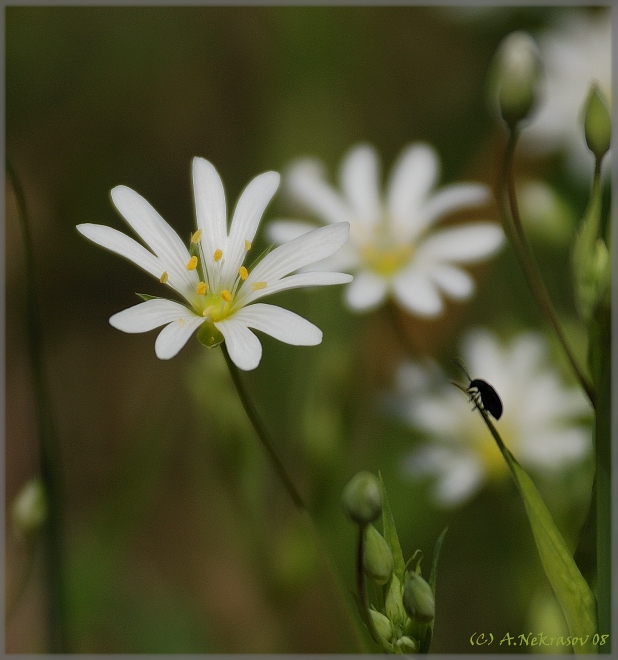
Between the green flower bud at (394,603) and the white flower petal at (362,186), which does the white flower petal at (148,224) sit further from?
the white flower petal at (362,186)

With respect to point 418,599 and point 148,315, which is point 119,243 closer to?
point 148,315

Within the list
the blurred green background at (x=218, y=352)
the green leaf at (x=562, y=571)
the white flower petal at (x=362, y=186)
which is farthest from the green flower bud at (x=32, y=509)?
the white flower petal at (x=362, y=186)

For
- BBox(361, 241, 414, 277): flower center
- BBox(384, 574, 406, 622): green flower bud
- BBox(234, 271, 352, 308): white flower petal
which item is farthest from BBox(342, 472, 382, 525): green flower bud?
BBox(361, 241, 414, 277): flower center

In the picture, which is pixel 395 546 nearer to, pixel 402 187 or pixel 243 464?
pixel 243 464

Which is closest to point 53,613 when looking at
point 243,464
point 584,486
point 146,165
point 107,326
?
point 243,464

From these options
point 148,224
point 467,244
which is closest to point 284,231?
point 467,244

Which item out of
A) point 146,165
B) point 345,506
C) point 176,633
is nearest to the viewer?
point 345,506
